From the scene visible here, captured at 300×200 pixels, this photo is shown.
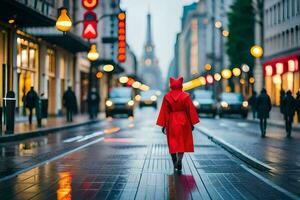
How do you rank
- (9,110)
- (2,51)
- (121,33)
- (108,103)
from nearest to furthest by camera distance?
(9,110) → (2,51) → (108,103) → (121,33)

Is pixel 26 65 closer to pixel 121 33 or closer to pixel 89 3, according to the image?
pixel 89 3

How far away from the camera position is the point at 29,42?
33.9 meters

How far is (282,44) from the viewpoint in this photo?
57094 millimetres

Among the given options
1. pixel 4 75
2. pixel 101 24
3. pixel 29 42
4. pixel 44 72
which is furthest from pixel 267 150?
pixel 101 24

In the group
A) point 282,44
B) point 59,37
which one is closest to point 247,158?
point 59,37

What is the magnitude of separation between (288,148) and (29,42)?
71.7ft

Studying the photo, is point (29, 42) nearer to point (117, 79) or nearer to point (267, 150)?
point (267, 150)

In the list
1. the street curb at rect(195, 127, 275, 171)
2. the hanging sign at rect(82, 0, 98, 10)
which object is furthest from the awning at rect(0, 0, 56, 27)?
the hanging sign at rect(82, 0, 98, 10)

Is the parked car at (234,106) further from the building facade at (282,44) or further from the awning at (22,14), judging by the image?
the awning at (22,14)

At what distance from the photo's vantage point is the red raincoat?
10.5 m

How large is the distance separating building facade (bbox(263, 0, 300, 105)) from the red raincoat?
114 ft

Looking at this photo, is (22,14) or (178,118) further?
(22,14)

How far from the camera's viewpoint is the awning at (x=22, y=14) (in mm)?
22772

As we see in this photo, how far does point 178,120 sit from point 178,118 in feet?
0.14
